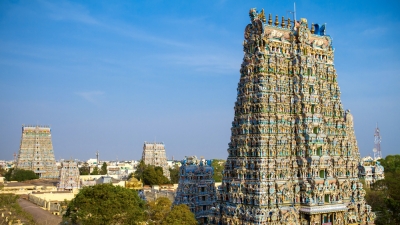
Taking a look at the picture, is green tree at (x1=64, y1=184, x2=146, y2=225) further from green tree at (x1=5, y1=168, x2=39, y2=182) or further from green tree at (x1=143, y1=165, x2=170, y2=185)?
green tree at (x1=5, y1=168, x2=39, y2=182)

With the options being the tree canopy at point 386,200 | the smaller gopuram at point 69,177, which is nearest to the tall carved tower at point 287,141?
the tree canopy at point 386,200

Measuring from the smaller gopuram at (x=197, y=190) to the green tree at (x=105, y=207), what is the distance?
239 inches

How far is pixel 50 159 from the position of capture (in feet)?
258

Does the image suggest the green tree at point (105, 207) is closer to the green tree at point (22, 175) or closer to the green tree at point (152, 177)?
the green tree at point (152, 177)

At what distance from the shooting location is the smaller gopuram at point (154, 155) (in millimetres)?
86875

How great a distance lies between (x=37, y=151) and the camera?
77.4 meters

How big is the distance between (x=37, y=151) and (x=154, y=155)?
23.7 meters

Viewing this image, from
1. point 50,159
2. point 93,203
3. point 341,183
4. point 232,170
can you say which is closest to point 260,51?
point 232,170

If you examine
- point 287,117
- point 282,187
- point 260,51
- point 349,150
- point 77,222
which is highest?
point 260,51

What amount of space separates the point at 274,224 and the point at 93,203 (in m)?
13.5

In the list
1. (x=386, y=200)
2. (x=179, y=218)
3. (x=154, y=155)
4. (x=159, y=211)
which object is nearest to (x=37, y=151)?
(x=154, y=155)

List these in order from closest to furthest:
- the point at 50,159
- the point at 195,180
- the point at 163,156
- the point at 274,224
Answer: the point at 274,224, the point at 195,180, the point at 50,159, the point at 163,156

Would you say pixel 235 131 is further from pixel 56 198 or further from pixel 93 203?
pixel 56 198

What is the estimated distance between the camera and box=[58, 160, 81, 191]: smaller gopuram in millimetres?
62938
